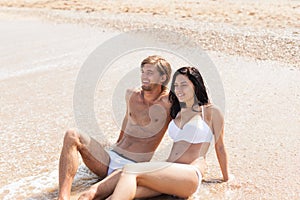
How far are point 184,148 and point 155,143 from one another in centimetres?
33

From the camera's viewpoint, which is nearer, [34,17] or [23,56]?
[23,56]

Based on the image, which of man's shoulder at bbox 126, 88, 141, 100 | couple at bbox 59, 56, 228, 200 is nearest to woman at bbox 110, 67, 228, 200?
couple at bbox 59, 56, 228, 200

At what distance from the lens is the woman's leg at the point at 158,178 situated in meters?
2.49

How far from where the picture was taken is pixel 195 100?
2.79 metres

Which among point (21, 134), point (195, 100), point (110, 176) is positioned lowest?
point (21, 134)

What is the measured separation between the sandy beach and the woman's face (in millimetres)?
648

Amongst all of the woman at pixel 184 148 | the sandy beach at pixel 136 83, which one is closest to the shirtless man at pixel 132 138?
the woman at pixel 184 148

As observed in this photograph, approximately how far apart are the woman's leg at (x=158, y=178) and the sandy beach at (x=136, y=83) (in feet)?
1.18

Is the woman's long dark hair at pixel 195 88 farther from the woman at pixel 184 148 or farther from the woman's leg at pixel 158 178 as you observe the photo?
the woman's leg at pixel 158 178

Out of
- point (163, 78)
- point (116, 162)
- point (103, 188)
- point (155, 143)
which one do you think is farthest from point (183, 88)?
point (103, 188)

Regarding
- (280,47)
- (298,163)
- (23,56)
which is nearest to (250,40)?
(280,47)

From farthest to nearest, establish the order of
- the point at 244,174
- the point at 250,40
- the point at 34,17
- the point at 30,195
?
the point at 34,17 < the point at 250,40 < the point at 244,174 < the point at 30,195

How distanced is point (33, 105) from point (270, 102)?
2520 millimetres

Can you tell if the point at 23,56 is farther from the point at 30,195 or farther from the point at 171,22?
the point at 30,195
